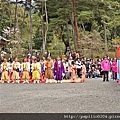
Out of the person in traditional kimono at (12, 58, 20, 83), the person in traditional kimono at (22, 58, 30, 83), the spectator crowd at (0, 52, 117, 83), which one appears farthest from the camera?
the person in traditional kimono at (12, 58, 20, 83)

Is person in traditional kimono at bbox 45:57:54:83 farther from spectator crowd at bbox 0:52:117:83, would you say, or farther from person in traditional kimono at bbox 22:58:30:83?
person in traditional kimono at bbox 22:58:30:83

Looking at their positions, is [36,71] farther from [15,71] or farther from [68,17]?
[68,17]

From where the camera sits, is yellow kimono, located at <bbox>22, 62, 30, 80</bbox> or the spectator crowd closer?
the spectator crowd

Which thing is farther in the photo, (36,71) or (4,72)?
(4,72)

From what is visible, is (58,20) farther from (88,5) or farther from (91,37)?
(91,37)

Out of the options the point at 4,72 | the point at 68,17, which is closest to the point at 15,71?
the point at 4,72

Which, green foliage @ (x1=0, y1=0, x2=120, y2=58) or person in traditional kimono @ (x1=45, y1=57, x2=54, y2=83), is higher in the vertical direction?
green foliage @ (x1=0, y1=0, x2=120, y2=58)

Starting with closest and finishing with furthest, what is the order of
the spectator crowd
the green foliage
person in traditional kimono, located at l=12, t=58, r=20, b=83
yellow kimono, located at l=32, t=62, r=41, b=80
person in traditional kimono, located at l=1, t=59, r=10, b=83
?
yellow kimono, located at l=32, t=62, r=41, b=80
the spectator crowd
person in traditional kimono, located at l=1, t=59, r=10, b=83
person in traditional kimono, located at l=12, t=58, r=20, b=83
the green foliage

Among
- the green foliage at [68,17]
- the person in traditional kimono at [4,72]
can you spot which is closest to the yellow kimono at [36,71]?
the person in traditional kimono at [4,72]

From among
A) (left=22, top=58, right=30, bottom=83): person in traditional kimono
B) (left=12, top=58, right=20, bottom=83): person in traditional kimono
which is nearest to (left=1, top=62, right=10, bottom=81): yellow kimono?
(left=12, top=58, right=20, bottom=83): person in traditional kimono

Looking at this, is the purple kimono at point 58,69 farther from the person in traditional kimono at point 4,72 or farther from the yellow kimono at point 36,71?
the person in traditional kimono at point 4,72

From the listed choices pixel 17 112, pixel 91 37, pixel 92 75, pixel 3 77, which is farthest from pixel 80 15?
pixel 17 112

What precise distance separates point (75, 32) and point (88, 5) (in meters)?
3.13

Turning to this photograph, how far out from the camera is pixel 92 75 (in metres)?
25.9
